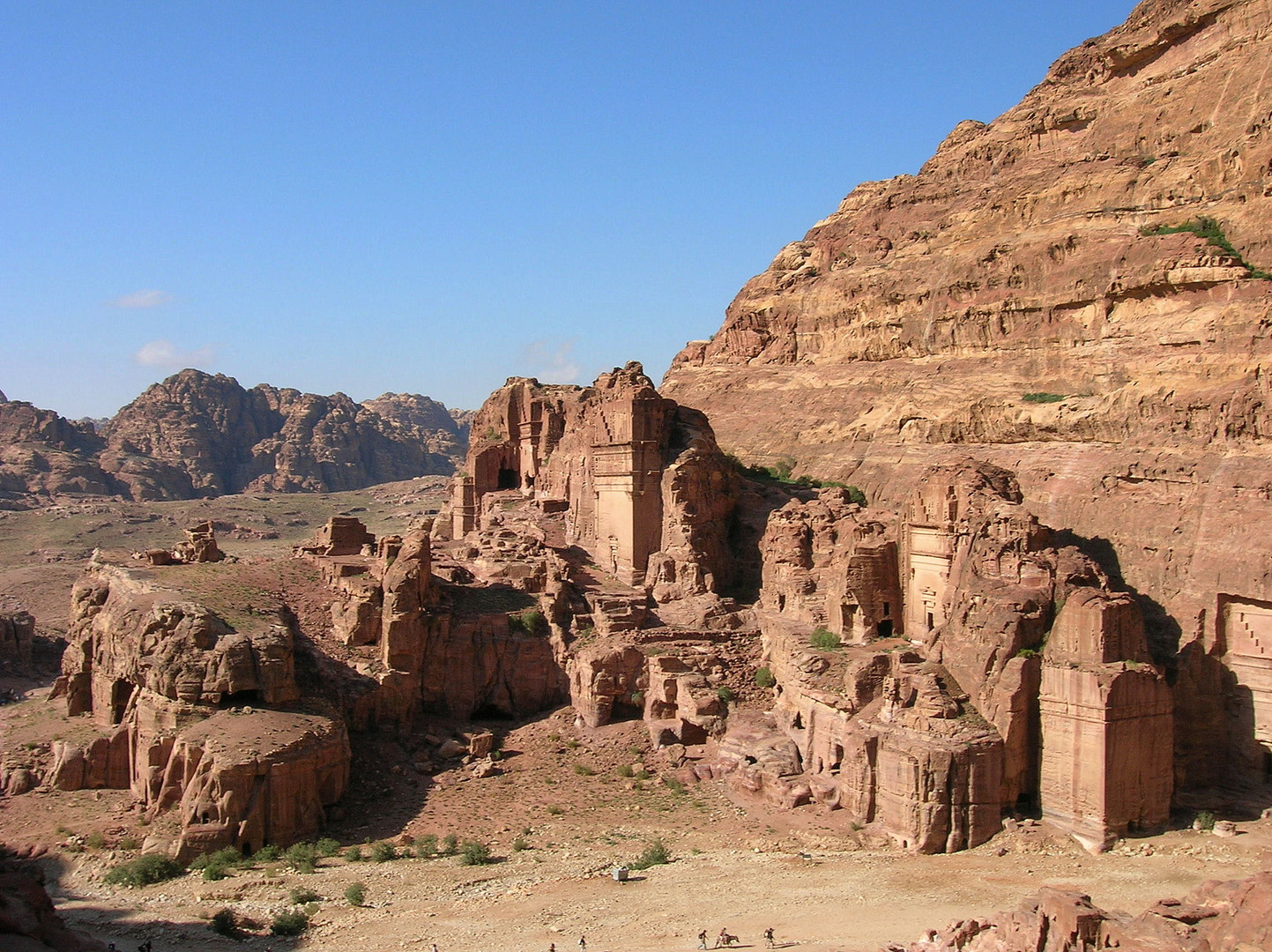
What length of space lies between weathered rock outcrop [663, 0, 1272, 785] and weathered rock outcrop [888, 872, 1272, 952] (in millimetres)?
12628

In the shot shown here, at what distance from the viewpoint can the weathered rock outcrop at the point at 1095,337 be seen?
30438 millimetres

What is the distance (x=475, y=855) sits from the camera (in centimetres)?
2719

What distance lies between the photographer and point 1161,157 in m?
42.5

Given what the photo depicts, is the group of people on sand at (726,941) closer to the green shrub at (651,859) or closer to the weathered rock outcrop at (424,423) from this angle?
the green shrub at (651,859)

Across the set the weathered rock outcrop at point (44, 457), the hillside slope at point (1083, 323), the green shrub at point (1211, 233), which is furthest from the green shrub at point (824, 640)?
the weathered rock outcrop at point (44, 457)

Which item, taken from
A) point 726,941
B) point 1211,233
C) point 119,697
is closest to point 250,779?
point 119,697

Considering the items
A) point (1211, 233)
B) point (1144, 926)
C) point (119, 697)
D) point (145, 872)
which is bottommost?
point (145, 872)

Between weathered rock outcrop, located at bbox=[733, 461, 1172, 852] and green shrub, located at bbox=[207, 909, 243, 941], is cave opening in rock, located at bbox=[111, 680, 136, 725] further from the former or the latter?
weathered rock outcrop, located at bbox=[733, 461, 1172, 852]

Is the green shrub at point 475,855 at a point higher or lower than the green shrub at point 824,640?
lower

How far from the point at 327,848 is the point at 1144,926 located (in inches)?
732

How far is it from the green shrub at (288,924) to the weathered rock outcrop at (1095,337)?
21.3 metres

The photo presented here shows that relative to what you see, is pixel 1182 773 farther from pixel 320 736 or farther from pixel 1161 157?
pixel 1161 157

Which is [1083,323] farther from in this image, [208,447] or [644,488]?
[208,447]

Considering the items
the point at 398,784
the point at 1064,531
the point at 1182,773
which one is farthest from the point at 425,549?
the point at 1182,773
